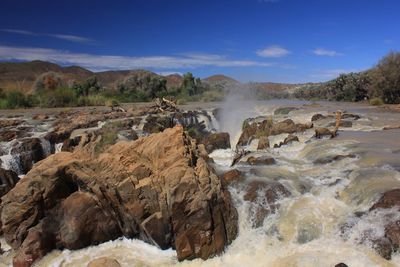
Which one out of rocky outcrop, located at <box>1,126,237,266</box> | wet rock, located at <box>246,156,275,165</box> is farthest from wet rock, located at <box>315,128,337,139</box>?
rocky outcrop, located at <box>1,126,237,266</box>

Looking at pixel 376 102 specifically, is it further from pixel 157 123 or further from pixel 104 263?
pixel 104 263

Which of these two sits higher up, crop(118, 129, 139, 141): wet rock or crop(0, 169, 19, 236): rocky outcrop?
crop(118, 129, 139, 141): wet rock

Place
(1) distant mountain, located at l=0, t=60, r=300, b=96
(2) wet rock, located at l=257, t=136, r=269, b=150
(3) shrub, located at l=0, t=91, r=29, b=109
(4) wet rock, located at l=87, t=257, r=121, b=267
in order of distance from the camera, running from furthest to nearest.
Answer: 1. (1) distant mountain, located at l=0, t=60, r=300, b=96
2. (3) shrub, located at l=0, t=91, r=29, b=109
3. (2) wet rock, located at l=257, t=136, r=269, b=150
4. (4) wet rock, located at l=87, t=257, r=121, b=267

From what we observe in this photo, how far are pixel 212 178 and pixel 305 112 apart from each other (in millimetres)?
22375

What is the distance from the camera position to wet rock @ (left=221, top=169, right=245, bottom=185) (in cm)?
1219

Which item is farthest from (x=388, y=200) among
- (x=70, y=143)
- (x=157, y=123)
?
(x=157, y=123)

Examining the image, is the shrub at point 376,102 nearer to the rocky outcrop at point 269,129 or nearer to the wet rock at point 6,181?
the rocky outcrop at point 269,129

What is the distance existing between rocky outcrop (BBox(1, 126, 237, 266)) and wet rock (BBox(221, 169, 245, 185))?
2.80 feet

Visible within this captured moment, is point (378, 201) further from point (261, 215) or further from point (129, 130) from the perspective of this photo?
point (129, 130)

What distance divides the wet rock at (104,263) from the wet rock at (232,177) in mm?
4091

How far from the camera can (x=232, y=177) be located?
40.6ft

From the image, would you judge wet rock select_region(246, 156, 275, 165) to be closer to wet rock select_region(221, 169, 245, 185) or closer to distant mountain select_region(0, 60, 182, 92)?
wet rock select_region(221, 169, 245, 185)

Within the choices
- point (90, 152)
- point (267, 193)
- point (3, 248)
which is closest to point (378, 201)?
point (267, 193)

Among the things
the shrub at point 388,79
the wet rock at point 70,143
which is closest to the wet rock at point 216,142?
the wet rock at point 70,143
